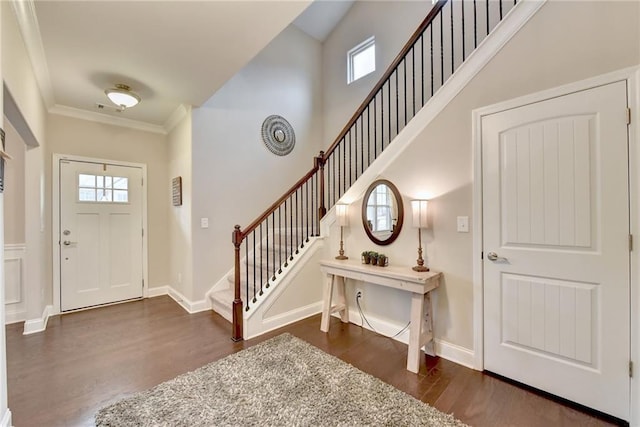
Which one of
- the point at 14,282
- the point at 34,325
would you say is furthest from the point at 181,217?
the point at 14,282

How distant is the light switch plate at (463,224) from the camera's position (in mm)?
2299

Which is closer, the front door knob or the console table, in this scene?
the front door knob

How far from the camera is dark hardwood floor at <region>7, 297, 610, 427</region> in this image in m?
1.78

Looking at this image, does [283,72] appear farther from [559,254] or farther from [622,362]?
[622,362]

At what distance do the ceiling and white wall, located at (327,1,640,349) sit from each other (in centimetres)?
151

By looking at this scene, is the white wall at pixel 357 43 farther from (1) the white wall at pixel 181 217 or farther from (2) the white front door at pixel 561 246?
(2) the white front door at pixel 561 246

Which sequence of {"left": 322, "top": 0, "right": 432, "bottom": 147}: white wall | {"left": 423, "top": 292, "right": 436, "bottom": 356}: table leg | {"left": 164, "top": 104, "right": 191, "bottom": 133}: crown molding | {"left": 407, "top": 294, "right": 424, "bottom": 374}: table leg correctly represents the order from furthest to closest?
{"left": 322, "top": 0, "right": 432, "bottom": 147}: white wall < {"left": 164, "top": 104, "right": 191, "bottom": 133}: crown molding < {"left": 423, "top": 292, "right": 436, "bottom": 356}: table leg < {"left": 407, "top": 294, "right": 424, "bottom": 374}: table leg

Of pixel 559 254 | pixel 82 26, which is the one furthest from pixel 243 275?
pixel 559 254

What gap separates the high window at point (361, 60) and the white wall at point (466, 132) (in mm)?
2662

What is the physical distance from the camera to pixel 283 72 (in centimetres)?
465

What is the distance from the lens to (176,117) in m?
3.96

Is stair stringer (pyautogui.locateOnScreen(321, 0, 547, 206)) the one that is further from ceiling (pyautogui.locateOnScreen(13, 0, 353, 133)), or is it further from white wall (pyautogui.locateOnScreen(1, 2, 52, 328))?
white wall (pyautogui.locateOnScreen(1, 2, 52, 328))

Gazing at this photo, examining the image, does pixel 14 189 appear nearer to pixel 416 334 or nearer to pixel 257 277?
pixel 257 277

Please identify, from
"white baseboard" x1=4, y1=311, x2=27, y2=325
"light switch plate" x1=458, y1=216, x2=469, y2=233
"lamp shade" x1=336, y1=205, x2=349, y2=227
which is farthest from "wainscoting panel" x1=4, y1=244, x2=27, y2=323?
"light switch plate" x1=458, y1=216, x2=469, y2=233
